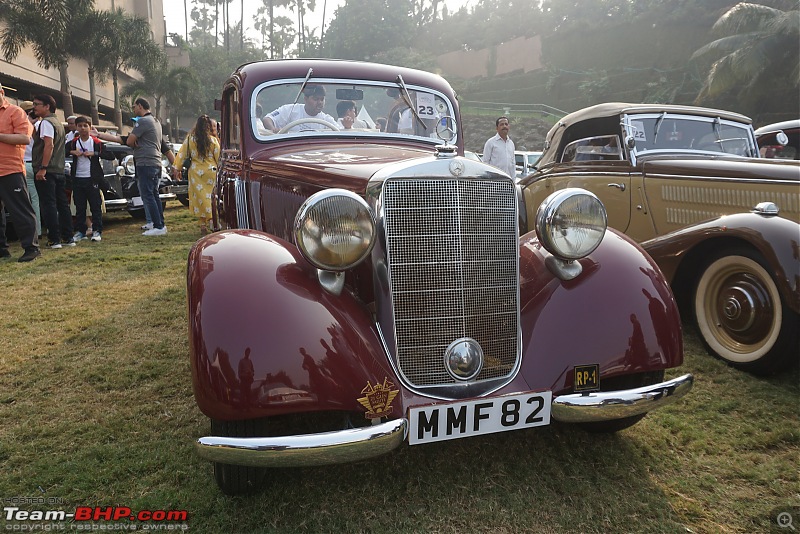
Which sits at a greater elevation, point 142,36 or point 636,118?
point 142,36

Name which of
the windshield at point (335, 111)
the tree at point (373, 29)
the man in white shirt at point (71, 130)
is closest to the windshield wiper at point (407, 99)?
the windshield at point (335, 111)

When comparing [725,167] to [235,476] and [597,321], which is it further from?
[235,476]

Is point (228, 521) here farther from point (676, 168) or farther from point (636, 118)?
point (636, 118)

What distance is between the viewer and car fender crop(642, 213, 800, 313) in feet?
10.0

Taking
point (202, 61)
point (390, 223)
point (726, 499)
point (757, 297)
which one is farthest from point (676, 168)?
point (202, 61)

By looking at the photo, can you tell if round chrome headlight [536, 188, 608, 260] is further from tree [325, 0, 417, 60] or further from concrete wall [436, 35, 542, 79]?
tree [325, 0, 417, 60]

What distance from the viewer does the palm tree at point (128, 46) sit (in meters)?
23.1

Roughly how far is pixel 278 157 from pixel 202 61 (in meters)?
49.7

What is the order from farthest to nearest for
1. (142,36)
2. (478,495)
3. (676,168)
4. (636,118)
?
(142,36) → (636,118) → (676,168) → (478,495)

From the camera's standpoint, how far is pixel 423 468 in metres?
2.33

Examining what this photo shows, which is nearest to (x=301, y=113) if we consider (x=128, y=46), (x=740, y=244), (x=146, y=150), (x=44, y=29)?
(x=740, y=244)

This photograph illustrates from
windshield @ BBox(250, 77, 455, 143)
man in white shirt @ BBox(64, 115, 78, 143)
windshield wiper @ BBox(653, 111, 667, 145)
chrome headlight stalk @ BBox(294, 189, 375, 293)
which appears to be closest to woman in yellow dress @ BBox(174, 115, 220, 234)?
man in white shirt @ BBox(64, 115, 78, 143)

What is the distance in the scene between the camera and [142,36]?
24859 mm

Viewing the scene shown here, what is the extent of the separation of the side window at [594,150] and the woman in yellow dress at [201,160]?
14.5 feet
